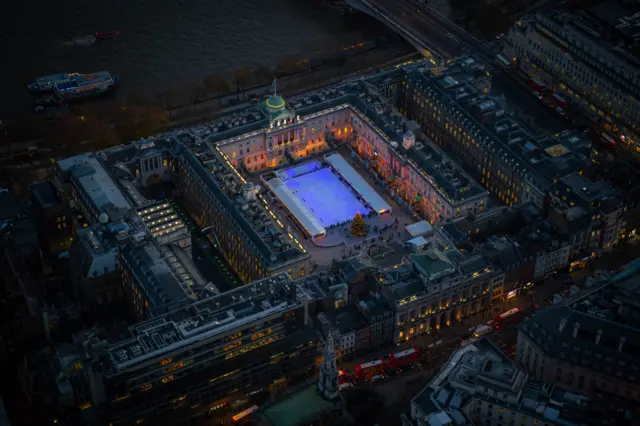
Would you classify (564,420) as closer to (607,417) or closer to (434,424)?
(607,417)

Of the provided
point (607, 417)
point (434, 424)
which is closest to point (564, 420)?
point (607, 417)
